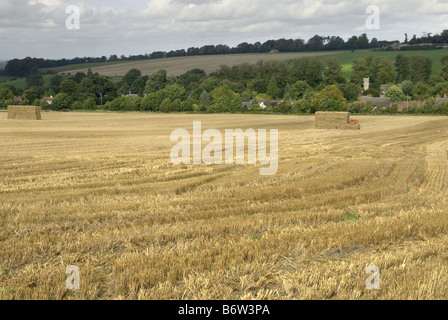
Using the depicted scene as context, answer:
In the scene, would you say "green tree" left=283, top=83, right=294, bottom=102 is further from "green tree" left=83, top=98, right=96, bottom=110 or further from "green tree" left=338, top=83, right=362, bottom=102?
"green tree" left=83, top=98, right=96, bottom=110

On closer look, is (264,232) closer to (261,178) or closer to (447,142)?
(261,178)

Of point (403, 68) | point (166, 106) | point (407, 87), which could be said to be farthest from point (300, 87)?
point (166, 106)

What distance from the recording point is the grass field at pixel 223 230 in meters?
6.05

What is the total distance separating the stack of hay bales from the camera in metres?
37.5

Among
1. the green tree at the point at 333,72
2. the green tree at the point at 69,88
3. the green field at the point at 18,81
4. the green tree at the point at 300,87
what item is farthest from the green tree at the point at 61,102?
the green tree at the point at 333,72

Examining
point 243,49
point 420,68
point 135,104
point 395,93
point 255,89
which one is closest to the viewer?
point 135,104

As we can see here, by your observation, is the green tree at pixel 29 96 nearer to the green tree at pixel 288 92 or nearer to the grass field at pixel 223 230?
the green tree at pixel 288 92

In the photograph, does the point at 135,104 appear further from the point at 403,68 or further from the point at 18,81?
the point at 403,68

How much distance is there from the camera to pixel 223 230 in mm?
8672

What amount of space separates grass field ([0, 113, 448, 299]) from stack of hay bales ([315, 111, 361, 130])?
1996 cm

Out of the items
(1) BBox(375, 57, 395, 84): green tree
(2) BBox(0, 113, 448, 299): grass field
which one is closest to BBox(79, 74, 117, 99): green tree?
(1) BBox(375, 57, 395, 84): green tree

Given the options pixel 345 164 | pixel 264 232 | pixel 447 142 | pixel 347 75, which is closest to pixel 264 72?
pixel 347 75

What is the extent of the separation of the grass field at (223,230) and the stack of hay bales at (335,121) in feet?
65.5

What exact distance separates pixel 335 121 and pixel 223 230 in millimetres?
30869
